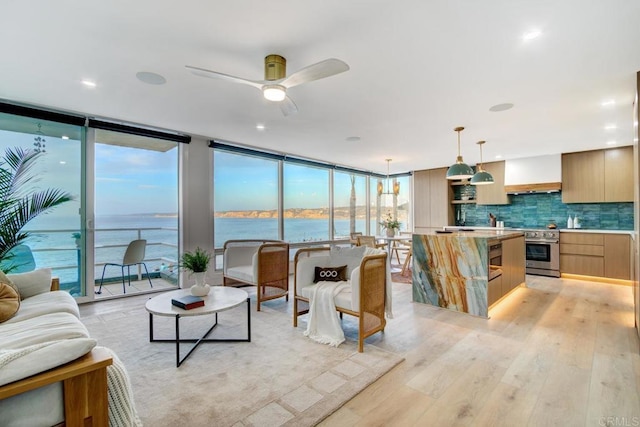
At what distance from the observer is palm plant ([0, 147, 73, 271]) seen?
291 centimetres

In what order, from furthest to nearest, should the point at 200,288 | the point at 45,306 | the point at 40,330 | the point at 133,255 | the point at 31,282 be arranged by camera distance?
1. the point at 133,255
2. the point at 200,288
3. the point at 31,282
4. the point at 45,306
5. the point at 40,330

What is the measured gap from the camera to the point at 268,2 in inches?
73.0

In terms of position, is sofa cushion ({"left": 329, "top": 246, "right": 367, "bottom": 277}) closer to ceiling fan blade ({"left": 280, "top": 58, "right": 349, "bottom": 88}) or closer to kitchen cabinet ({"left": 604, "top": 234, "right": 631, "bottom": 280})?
ceiling fan blade ({"left": 280, "top": 58, "right": 349, "bottom": 88})

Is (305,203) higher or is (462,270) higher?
(305,203)

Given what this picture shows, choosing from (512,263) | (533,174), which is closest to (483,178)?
(512,263)

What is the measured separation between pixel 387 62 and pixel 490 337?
280 cm

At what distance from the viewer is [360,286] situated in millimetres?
2648

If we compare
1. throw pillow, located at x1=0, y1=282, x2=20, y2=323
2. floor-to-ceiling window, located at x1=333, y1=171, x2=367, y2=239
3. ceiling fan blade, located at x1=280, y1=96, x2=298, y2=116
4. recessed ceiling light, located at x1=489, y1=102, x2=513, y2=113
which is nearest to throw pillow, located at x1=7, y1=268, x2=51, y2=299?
throw pillow, located at x1=0, y1=282, x2=20, y2=323

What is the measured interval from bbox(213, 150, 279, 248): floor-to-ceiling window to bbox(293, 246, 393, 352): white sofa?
2423 mm

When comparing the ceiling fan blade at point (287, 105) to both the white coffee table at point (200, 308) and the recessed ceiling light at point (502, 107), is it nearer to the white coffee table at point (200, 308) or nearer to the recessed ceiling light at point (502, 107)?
the white coffee table at point (200, 308)

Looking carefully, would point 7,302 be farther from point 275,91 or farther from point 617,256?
point 617,256

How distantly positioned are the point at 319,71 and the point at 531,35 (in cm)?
154

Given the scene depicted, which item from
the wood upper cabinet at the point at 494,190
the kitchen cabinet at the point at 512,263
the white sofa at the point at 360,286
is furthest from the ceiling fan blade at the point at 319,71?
the wood upper cabinet at the point at 494,190

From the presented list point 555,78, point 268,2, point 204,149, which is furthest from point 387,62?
point 204,149
